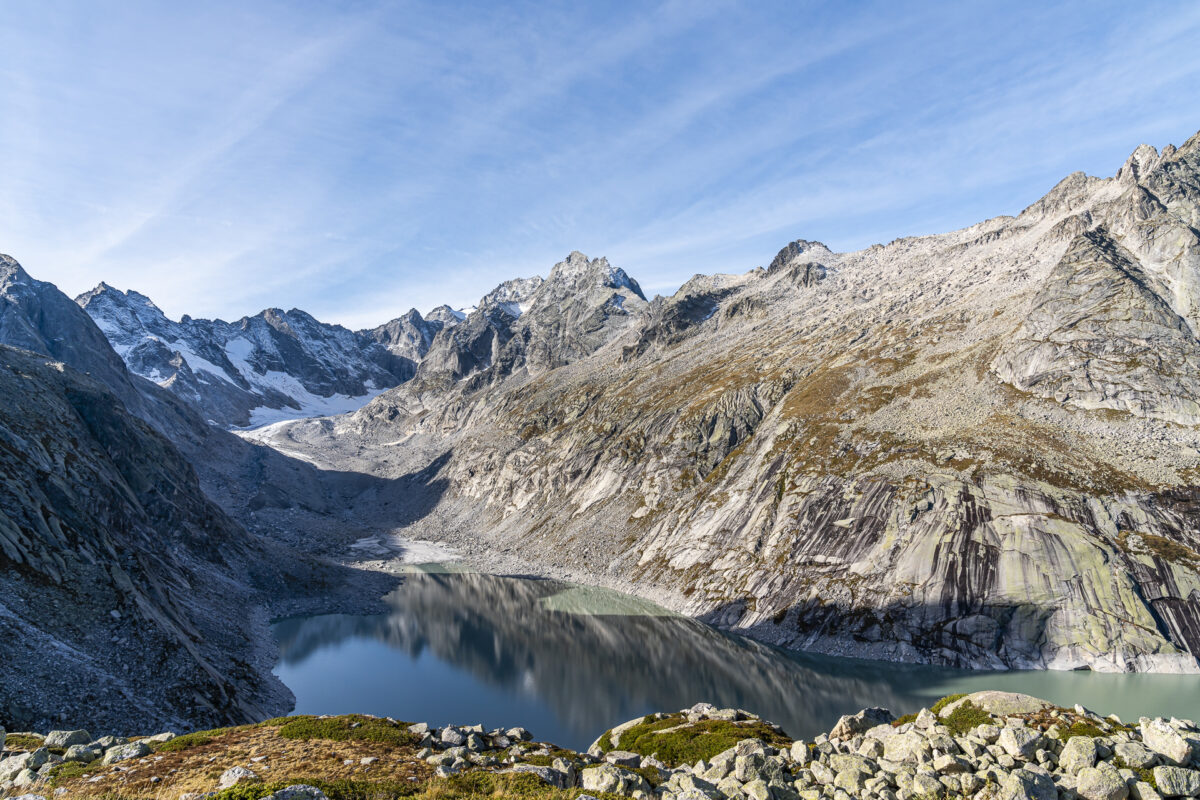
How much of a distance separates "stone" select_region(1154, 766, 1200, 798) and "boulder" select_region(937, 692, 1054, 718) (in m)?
7.02

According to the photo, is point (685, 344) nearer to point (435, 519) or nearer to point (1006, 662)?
point (435, 519)

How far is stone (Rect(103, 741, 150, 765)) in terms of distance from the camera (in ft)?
75.7

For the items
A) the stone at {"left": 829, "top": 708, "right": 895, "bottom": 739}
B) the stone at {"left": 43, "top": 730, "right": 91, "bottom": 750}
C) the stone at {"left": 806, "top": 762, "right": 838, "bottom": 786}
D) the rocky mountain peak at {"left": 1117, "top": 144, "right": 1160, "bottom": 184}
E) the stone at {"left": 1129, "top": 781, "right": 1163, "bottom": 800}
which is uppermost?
the rocky mountain peak at {"left": 1117, "top": 144, "right": 1160, "bottom": 184}

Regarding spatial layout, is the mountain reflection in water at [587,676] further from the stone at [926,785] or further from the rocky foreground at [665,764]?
the stone at [926,785]

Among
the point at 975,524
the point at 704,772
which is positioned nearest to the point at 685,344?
the point at 975,524

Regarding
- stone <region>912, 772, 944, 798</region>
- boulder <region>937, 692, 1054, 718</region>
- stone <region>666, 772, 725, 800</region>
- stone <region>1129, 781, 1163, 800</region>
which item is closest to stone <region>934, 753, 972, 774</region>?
stone <region>912, 772, 944, 798</region>

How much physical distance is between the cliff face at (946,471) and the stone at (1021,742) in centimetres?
5351

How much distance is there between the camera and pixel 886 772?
20750mm

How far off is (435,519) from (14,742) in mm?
146536

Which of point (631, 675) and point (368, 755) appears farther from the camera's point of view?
point (631, 675)

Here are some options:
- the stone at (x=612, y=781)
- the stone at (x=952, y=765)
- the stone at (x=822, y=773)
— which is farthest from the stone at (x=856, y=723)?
the stone at (x=612, y=781)

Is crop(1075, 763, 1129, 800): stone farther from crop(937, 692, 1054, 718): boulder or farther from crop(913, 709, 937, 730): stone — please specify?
crop(913, 709, 937, 730): stone

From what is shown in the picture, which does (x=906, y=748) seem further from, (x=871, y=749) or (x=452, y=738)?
(x=452, y=738)

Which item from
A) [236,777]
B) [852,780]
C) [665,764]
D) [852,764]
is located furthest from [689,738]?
[236,777]
